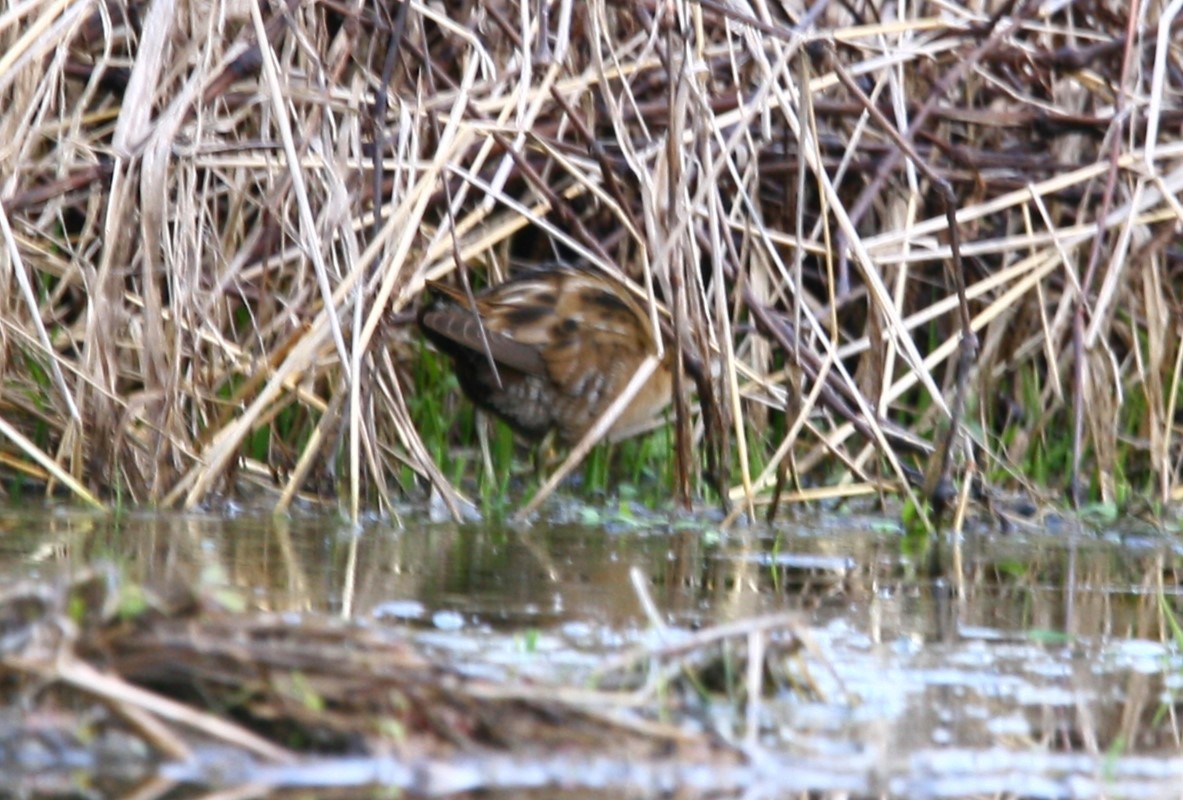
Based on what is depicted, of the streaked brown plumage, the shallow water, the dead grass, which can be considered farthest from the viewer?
the streaked brown plumage

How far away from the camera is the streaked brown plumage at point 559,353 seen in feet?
16.0

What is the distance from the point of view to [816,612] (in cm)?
326

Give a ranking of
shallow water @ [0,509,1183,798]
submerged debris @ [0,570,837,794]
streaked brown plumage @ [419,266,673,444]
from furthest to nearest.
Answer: streaked brown plumage @ [419,266,673,444], shallow water @ [0,509,1183,798], submerged debris @ [0,570,837,794]

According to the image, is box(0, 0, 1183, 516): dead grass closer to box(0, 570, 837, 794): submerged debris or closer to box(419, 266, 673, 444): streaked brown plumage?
box(419, 266, 673, 444): streaked brown plumage

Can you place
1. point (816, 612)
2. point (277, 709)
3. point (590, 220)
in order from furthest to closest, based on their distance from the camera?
point (590, 220) → point (816, 612) → point (277, 709)

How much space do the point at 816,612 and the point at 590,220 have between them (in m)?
2.33

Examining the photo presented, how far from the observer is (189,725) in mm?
2135

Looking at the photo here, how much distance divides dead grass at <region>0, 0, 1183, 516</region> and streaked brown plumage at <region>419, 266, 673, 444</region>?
142 mm

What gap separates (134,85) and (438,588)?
1.49m

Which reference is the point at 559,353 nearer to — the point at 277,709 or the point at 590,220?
the point at 590,220

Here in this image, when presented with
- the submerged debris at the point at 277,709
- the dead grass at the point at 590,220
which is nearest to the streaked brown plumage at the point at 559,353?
the dead grass at the point at 590,220

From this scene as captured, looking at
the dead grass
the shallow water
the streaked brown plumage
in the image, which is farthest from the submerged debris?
the streaked brown plumage

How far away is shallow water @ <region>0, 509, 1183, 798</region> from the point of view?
7.41 feet

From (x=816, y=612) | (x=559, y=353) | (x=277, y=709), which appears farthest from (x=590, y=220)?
(x=277, y=709)
